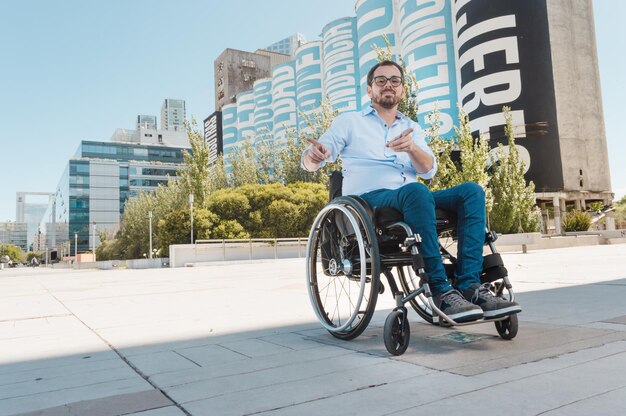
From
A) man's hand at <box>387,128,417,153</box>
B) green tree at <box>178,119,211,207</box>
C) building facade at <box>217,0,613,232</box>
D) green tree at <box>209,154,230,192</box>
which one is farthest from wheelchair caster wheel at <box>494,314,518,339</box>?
building facade at <box>217,0,613,232</box>

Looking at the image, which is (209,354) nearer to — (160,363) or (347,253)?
(160,363)

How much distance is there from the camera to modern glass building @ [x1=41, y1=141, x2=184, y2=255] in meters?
→ 91.3

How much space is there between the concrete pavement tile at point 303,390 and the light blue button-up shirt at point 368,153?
1.11 meters

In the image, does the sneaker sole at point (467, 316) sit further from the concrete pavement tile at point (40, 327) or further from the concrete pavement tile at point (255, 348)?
the concrete pavement tile at point (40, 327)

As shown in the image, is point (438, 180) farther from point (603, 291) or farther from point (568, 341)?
point (568, 341)

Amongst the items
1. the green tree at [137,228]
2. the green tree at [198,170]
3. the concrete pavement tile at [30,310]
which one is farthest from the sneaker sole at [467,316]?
the green tree at [137,228]

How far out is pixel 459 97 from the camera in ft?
140

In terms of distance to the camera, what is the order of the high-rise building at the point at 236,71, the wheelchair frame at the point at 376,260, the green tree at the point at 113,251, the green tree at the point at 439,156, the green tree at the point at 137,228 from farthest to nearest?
1. the high-rise building at the point at 236,71
2. the green tree at the point at 113,251
3. the green tree at the point at 137,228
4. the green tree at the point at 439,156
5. the wheelchair frame at the point at 376,260

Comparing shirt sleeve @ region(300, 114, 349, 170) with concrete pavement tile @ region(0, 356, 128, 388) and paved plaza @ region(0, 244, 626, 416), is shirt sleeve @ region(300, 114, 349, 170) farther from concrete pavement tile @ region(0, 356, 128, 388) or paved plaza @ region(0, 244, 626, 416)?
concrete pavement tile @ region(0, 356, 128, 388)

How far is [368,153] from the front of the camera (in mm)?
2791

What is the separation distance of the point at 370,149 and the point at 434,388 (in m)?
1.50

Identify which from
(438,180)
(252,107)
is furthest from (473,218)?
(252,107)

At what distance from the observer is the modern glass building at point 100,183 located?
91.3 meters

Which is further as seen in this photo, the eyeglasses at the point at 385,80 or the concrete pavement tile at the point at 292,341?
the eyeglasses at the point at 385,80
